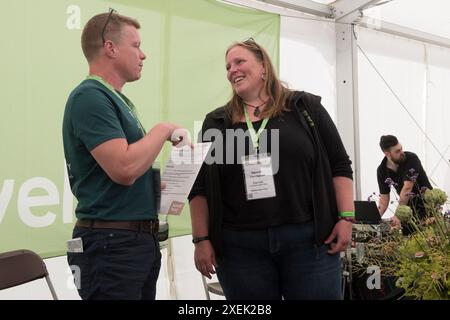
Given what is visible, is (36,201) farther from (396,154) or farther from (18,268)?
(396,154)

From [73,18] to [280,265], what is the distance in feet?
5.40

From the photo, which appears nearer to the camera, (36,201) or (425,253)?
(425,253)

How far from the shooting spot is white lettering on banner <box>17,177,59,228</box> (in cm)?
185

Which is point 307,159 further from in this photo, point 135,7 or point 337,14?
point 337,14

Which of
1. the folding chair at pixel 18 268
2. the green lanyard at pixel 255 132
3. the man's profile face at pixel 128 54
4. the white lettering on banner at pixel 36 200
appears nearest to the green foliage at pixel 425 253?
the green lanyard at pixel 255 132

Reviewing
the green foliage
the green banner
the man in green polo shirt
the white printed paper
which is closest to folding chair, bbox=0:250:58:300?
the green banner

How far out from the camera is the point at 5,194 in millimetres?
1801

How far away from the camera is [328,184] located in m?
1.18

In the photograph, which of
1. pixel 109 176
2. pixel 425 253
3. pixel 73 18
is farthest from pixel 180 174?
pixel 73 18

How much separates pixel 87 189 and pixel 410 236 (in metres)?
0.75

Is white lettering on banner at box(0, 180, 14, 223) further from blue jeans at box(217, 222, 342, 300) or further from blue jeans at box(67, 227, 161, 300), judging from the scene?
blue jeans at box(217, 222, 342, 300)

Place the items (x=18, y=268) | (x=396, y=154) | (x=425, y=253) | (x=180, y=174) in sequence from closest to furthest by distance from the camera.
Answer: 1. (x=425, y=253)
2. (x=180, y=174)
3. (x=18, y=268)
4. (x=396, y=154)

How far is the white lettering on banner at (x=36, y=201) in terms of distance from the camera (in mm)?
1846
